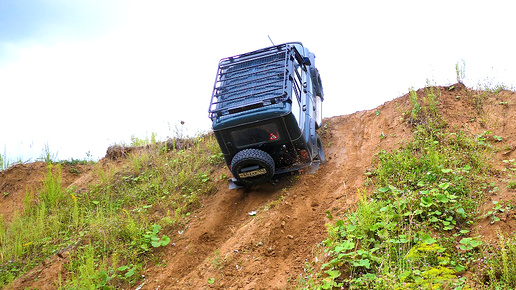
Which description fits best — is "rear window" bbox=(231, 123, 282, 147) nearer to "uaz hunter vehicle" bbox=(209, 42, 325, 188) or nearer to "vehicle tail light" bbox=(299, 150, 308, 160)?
"uaz hunter vehicle" bbox=(209, 42, 325, 188)

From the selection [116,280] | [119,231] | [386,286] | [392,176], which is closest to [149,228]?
[119,231]

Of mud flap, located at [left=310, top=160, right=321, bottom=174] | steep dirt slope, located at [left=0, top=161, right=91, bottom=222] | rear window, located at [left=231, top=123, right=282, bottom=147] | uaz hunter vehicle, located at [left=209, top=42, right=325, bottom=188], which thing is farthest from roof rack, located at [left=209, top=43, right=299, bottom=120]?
steep dirt slope, located at [left=0, top=161, right=91, bottom=222]

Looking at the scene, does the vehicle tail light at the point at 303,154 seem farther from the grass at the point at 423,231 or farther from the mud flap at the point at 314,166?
the grass at the point at 423,231

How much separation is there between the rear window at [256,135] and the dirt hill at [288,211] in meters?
1.11

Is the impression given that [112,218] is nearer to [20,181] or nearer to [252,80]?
[252,80]

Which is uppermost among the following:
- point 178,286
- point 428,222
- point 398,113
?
point 398,113

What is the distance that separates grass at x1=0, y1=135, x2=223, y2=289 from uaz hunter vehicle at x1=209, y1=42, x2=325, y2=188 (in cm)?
167

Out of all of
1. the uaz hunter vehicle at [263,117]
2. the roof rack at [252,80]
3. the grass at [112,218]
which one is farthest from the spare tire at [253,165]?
the grass at [112,218]

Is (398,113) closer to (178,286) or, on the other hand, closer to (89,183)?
(178,286)

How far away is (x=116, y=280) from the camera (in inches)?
282

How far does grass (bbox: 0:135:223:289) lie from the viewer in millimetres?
7586

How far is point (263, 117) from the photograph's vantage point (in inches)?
313

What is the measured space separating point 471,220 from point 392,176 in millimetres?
1708

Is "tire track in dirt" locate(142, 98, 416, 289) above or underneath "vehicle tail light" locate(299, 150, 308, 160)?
underneath
